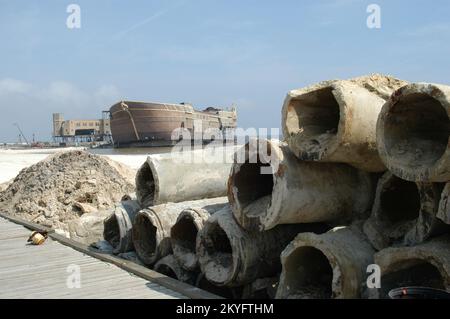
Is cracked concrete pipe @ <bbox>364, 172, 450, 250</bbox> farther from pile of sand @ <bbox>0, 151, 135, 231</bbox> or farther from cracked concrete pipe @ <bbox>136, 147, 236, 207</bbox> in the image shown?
pile of sand @ <bbox>0, 151, 135, 231</bbox>

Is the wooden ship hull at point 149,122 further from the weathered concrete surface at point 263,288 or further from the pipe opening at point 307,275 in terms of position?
the pipe opening at point 307,275

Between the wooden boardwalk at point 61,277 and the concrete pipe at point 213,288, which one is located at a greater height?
the wooden boardwalk at point 61,277

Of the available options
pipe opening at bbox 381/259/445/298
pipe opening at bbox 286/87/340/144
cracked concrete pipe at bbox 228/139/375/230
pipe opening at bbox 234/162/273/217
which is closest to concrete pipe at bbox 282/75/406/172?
pipe opening at bbox 286/87/340/144

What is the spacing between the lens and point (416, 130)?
3631 mm

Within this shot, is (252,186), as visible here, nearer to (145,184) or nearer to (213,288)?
(213,288)

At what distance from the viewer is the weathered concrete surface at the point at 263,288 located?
4762 millimetres

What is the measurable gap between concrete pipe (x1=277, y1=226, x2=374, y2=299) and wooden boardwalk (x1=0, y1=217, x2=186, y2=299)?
102 cm

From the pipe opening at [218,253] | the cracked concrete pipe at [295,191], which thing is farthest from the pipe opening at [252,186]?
the pipe opening at [218,253]

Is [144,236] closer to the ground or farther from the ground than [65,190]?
closer to the ground

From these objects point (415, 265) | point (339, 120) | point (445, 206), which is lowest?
point (415, 265)

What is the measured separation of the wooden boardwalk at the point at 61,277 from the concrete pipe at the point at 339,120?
178 cm

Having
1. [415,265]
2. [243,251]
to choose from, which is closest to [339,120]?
[415,265]

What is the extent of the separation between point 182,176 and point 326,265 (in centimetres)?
280

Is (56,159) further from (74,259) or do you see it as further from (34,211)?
(74,259)
